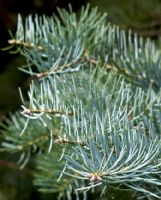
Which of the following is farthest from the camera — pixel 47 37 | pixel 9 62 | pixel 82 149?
pixel 9 62

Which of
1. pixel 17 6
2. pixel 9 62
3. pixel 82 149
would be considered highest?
pixel 17 6

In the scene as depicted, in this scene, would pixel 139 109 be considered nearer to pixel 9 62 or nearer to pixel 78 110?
pixel 78 110

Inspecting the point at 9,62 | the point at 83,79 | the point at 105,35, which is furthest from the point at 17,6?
the point at 83,79

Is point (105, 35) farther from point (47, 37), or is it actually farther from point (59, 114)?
point (59, 114)

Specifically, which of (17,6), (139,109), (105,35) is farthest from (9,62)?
(139,109)

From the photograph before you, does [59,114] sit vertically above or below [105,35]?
below

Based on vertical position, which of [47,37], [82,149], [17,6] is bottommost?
[82,149]

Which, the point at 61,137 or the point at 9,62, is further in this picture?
the point at 9,62

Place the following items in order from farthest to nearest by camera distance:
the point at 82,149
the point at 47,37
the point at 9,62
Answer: the point at 9,62, the point at 47,37, the point at 82,149
